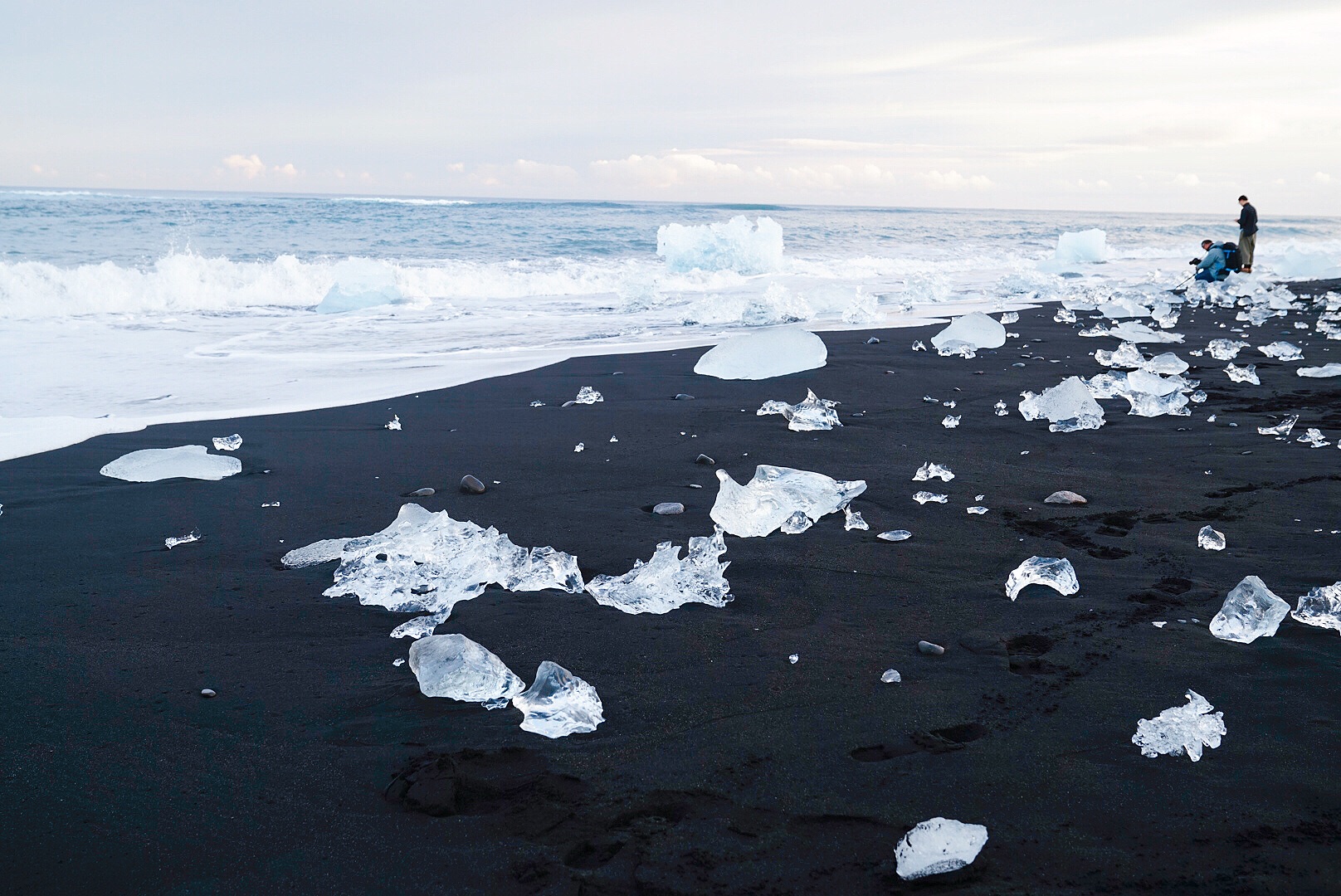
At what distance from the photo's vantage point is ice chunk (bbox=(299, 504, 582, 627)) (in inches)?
94.9

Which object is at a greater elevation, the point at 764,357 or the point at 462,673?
the point at 764,357

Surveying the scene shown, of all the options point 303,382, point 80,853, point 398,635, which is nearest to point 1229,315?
point 303,382

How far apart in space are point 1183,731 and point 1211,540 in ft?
3.85

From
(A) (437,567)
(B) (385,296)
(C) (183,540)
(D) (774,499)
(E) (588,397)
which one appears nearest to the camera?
(A) (437,567)

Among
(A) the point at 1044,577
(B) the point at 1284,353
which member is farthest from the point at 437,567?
(B) the point at 1284,353

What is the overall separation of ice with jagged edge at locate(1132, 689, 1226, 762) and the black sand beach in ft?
0.09

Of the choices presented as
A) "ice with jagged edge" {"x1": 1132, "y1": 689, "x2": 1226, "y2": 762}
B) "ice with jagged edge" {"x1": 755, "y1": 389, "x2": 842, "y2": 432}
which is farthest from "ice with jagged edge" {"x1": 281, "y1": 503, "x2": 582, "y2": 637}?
"ice with jagged edge" {"x1": 755, "y1": 389, "x2": 842, "y2": 432}

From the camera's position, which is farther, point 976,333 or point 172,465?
point 976,333

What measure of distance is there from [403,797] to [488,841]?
0.22 metres

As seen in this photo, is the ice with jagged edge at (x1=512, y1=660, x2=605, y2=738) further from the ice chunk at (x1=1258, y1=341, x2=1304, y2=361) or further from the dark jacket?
the dark jacket

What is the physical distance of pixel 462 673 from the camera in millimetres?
1897

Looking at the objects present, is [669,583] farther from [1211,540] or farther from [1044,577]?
[1211,540]

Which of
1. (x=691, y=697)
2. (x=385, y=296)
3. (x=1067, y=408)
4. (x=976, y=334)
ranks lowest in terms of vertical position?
(x=691, y=697)

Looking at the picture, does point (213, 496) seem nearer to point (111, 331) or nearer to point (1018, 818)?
point (1018, 818)
